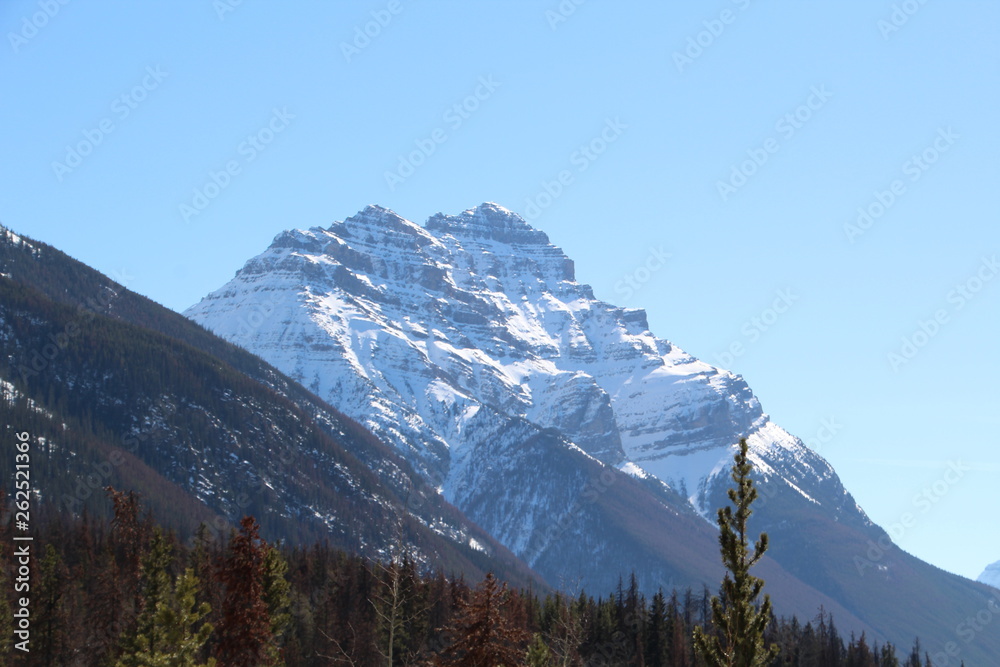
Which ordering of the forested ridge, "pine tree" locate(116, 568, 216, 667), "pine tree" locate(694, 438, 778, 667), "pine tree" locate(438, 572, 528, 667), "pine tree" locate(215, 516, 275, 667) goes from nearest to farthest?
"pine tree" locate(694, 438, 778, 667), "pine tree" locate(438, 572, 528, 667), "pine tree" locate(116, 568, 216, 667), the forested ridge, "pine tree" locate(215, 516, 275, 667)

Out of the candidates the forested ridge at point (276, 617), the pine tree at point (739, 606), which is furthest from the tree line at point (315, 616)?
the forested ridge at point (276, 617)

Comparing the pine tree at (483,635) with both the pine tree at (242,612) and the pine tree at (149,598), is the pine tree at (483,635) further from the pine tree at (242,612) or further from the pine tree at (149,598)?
the pine tree at (149,598)

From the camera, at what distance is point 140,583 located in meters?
90.6

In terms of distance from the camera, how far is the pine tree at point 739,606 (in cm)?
3397

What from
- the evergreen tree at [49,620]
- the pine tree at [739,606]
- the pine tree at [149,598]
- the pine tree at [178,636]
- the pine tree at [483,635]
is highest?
the pine tree at [739,606]

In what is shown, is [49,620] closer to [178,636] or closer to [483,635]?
[178,636]

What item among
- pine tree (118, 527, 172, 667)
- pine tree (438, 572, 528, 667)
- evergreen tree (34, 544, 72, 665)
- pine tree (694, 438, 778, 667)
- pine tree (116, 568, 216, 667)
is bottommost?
evergreen tree (34, 544, 72, 665)

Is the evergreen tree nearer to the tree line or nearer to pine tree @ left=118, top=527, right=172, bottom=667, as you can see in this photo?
the tree line

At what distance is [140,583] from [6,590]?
9.69m

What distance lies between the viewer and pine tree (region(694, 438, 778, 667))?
111 ft

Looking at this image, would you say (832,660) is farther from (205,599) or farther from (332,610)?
(205,599)

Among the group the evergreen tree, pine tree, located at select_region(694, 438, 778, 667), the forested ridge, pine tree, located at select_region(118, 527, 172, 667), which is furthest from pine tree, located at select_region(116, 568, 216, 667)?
the evergreen tree

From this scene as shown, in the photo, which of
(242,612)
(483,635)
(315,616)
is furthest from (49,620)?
(315,616)

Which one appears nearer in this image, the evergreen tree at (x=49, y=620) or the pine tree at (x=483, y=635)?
the pine tree at (x=483, y=635)
